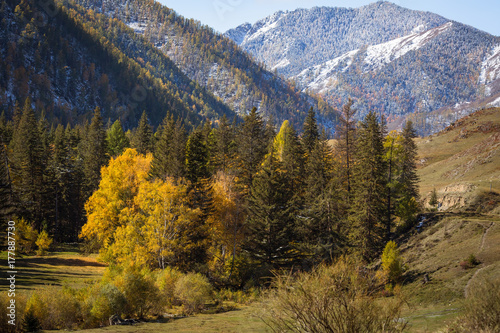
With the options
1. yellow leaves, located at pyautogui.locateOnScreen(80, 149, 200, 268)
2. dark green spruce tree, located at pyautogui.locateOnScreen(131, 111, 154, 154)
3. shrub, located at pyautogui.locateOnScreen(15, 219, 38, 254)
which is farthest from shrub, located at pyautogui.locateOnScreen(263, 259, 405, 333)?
dark green spruce tree, located at pyautogui.locateOnScreen(131, 111, 154, 154)

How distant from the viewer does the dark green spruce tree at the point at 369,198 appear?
1638 inches

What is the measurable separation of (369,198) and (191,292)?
78.2ft

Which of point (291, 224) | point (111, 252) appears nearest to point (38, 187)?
point (111, 252)

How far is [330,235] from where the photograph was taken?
140 feet

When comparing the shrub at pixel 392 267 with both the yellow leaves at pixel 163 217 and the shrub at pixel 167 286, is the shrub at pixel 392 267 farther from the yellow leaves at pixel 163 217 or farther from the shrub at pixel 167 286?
the yellow leaves at pixel 163 217

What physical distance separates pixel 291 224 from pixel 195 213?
12.7 metres

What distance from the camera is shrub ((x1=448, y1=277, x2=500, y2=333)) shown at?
13352 millimetres

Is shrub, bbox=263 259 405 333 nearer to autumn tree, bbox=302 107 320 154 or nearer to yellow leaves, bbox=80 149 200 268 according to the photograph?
yellow leaves, bbox=80 149 200 268

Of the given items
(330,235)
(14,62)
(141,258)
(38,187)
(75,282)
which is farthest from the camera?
(14,62)

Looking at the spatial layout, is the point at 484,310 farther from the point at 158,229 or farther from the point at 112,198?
the point at 112,198

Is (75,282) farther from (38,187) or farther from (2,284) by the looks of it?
(38,187)

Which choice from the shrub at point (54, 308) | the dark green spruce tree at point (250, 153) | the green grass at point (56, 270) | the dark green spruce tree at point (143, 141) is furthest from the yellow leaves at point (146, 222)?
the dark green spruce tree at point (143, 141)

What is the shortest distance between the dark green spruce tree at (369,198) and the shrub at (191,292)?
62.9ft

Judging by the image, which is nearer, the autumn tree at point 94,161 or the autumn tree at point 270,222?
the autumn tree at point 270,222
